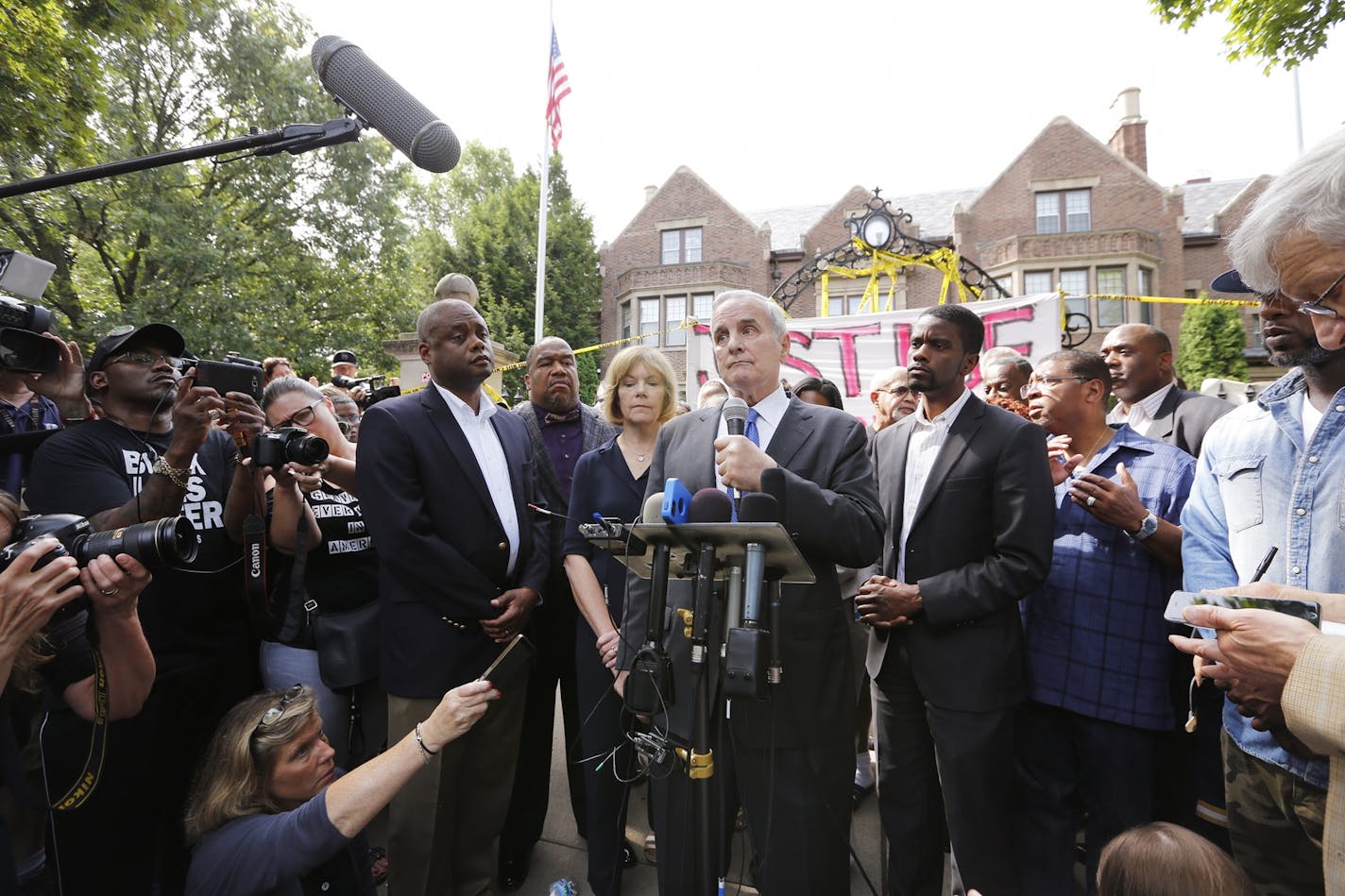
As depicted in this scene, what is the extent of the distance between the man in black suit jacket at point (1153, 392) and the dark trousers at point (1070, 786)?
2173 mm

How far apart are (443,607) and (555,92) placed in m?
13.3

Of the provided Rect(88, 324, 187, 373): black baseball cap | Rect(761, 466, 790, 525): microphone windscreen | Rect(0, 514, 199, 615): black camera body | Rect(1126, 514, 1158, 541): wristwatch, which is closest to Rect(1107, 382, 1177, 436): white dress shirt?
Rect(1126, 514, 1158, 541): wristwatch

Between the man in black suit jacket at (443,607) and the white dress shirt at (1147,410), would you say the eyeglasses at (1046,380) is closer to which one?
the white dress shirt at (1147,410)

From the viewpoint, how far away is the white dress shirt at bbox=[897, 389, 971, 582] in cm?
285

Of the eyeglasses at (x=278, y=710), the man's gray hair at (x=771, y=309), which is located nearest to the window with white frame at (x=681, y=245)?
the man's gray hair at (x=771, y=309)

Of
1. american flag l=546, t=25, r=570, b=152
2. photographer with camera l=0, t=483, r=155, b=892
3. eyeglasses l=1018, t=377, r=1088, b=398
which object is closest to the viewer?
photographer with camera l=0, t=483, r=155, b=892

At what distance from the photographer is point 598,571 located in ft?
10.8

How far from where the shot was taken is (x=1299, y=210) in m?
1.64

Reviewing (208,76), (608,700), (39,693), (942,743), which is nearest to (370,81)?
(39,693)

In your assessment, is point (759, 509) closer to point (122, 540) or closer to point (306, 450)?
point (122, 540)

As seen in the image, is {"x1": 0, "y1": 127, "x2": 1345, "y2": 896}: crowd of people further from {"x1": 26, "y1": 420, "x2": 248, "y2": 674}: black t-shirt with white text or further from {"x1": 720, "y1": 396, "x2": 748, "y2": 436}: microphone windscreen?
{"x1": 720, "y1": 396, "x2": 748, "y2": 436}: microphone windscreen

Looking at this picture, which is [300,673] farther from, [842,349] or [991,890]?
[842,349]

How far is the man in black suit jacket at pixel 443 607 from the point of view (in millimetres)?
2682

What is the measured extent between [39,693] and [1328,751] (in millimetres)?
3300
